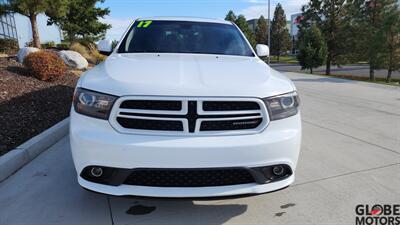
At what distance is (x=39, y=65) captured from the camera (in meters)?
8.45

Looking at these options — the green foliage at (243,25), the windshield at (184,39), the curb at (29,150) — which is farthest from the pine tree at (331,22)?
the curb at (29,150)

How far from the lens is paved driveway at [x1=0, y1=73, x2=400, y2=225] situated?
2.84 m

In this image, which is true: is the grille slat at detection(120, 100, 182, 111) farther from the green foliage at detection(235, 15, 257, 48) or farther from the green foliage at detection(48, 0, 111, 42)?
the green foliage at detection(235, 15, 257, 48)

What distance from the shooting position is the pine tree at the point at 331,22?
24.5 metres

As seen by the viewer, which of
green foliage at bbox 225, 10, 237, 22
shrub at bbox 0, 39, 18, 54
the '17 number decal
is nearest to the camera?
the '17 number decal

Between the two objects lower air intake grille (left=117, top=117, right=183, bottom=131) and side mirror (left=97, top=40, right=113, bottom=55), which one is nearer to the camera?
lower air intake grille (left=117, top=117, right=183, bottom=131)

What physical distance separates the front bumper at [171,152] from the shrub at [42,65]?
6.66m

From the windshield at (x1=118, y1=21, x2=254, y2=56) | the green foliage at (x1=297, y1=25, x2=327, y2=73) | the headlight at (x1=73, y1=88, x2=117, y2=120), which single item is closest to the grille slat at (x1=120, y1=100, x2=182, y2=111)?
the headlight at (x1=73, y1=88, x2=117, y2=120)

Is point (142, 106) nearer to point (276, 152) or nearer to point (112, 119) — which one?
point (112, 119)

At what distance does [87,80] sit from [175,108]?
79 centimetres

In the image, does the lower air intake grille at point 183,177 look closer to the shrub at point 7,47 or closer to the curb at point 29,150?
the curb at point 29,150

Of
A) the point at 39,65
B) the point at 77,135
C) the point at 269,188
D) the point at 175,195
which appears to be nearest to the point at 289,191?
the point at 269,188

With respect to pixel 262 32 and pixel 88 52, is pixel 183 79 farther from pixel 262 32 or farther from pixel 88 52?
pixel 262 32

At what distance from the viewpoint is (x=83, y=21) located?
80.8 ft
